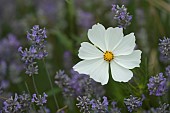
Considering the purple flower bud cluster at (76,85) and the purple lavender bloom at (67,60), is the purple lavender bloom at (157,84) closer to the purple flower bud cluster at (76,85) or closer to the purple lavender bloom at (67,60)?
the purple flower bud cluster at (76,85)

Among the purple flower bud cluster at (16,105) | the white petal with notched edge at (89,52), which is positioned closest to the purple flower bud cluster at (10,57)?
the purple flower bud cluster at (16,105)

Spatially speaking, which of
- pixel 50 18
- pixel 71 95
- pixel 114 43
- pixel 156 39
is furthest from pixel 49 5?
pixel 114 43

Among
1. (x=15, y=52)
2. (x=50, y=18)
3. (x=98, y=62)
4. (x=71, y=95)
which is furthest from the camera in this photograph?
(x=50, y=18)

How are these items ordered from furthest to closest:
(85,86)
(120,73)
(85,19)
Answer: (85,19)
(85,86)
(120,73)

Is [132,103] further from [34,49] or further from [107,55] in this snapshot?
[34,49]

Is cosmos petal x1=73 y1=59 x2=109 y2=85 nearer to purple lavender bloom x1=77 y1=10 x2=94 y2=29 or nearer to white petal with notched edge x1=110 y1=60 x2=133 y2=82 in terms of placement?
white petal with notched edge x1=110 y1=60 x2=133 y2=82

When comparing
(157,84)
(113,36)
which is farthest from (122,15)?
(157,84)

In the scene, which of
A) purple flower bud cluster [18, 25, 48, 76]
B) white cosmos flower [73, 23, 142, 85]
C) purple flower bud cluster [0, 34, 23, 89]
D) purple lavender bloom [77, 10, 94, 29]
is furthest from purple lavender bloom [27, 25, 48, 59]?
purple lavender bloom [77, 10, 94, 29]

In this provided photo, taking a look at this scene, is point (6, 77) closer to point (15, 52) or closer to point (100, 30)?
point (15, 52)
